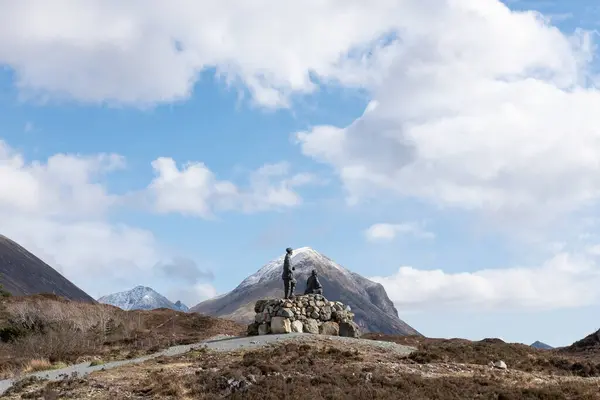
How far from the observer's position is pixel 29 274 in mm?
137750

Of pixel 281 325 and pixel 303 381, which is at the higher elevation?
pixel 281 325

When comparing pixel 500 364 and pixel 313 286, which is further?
pixel 313 286

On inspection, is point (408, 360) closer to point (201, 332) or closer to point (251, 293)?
point (201, 332)

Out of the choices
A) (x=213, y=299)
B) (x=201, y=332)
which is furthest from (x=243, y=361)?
(x=213, y=299)

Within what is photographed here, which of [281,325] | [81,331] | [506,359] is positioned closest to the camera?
[506,359]

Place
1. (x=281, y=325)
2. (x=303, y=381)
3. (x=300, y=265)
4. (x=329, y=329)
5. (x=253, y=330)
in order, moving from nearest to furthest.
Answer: (x=303, y=381)
(x=281, y=325)
(x=329, y=329)
(x=253, y=330)
(x=300, y=265)

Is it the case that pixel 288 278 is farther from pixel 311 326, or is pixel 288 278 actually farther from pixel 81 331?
pixel 81 331

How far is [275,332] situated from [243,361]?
290 inches

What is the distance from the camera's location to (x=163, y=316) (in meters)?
A: 53.2

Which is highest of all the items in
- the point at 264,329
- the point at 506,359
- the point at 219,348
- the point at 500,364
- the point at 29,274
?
the point at 29,274

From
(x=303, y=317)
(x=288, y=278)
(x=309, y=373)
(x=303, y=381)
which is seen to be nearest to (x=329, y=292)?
(x=288, y=278)

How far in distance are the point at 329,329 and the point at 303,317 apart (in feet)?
4.43

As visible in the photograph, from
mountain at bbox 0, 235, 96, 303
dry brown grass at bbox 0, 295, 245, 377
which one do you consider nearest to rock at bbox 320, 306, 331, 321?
dry brown grass at bbox 0, 295, 245, 377

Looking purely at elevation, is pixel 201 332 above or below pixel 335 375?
above
